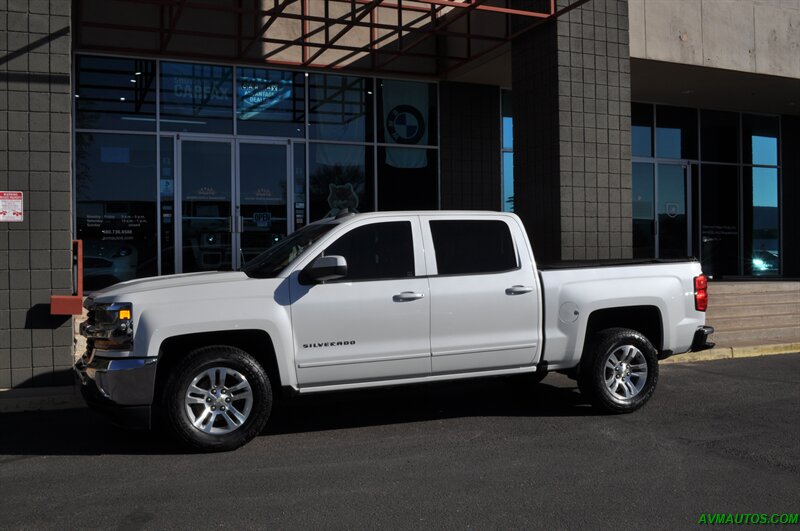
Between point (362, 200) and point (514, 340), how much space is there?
803cm

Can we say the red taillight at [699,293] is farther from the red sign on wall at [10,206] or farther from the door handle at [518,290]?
the red sign on wall at [10,206]

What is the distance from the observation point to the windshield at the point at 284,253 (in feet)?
20.2

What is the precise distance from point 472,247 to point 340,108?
8.07 m

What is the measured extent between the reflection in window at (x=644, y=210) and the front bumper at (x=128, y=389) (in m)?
13.3

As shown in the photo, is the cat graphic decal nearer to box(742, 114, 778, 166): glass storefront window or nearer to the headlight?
the headlight

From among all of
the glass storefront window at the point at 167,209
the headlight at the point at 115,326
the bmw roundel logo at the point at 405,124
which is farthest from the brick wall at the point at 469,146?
the headlight at the point at 115,326

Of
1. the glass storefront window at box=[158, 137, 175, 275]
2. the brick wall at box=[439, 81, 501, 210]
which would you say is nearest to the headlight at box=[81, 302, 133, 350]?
the glass storefront window at box=[158, 137, 175, 275]

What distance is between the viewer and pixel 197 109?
13.0m

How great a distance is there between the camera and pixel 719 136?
17.8m

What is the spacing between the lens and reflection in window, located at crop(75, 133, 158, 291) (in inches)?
480

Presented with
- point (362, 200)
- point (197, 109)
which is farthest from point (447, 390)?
point (197, 109)

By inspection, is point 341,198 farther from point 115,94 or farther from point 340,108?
point 115,94

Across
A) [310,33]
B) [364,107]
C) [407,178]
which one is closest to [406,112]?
[364,107]

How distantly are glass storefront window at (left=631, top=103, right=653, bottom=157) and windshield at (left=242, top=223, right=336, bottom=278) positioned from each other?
1194cm
